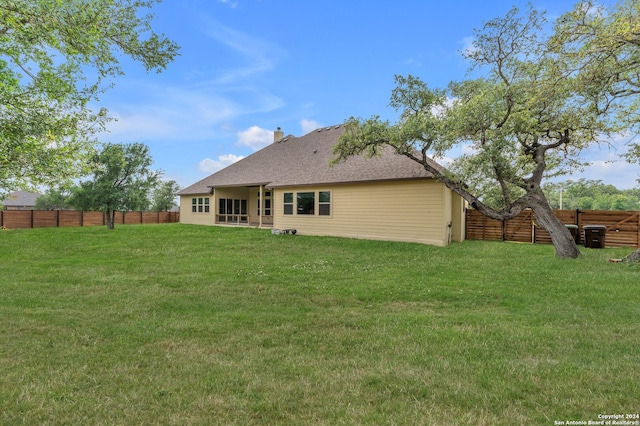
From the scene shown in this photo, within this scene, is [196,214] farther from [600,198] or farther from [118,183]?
[600,198]

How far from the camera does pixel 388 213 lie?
14969mm

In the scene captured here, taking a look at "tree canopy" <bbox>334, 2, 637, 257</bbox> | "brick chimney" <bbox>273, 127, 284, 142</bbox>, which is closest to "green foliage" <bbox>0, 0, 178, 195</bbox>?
"tree canopy" <bbox>334, 2, 637, 257</bbox>

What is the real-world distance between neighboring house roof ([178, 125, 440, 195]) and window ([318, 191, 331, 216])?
66cm

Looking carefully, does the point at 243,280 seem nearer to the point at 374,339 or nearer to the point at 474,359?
the point at 374,339

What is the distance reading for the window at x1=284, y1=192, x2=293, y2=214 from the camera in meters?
18.4

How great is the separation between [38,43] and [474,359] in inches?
325

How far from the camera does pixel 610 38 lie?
6.85m

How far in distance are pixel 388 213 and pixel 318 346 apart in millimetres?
11613

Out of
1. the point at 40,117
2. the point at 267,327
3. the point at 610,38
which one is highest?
the point at 610,38

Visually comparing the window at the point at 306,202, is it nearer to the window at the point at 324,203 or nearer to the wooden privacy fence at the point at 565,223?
the window at the point at 324,203

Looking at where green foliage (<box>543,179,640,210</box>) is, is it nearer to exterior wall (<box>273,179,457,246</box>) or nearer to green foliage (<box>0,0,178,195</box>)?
exterior wall (<box>273,179,457,246</box>)

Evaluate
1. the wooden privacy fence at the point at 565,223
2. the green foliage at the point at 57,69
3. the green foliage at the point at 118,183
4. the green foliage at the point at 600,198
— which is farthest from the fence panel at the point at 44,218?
the green foliage at the point at 600,198

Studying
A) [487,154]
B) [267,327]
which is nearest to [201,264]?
[267,327]

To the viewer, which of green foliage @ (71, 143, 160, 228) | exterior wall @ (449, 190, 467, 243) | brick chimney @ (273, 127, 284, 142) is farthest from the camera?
brick chimney @ (273, 127, 284, 142)
